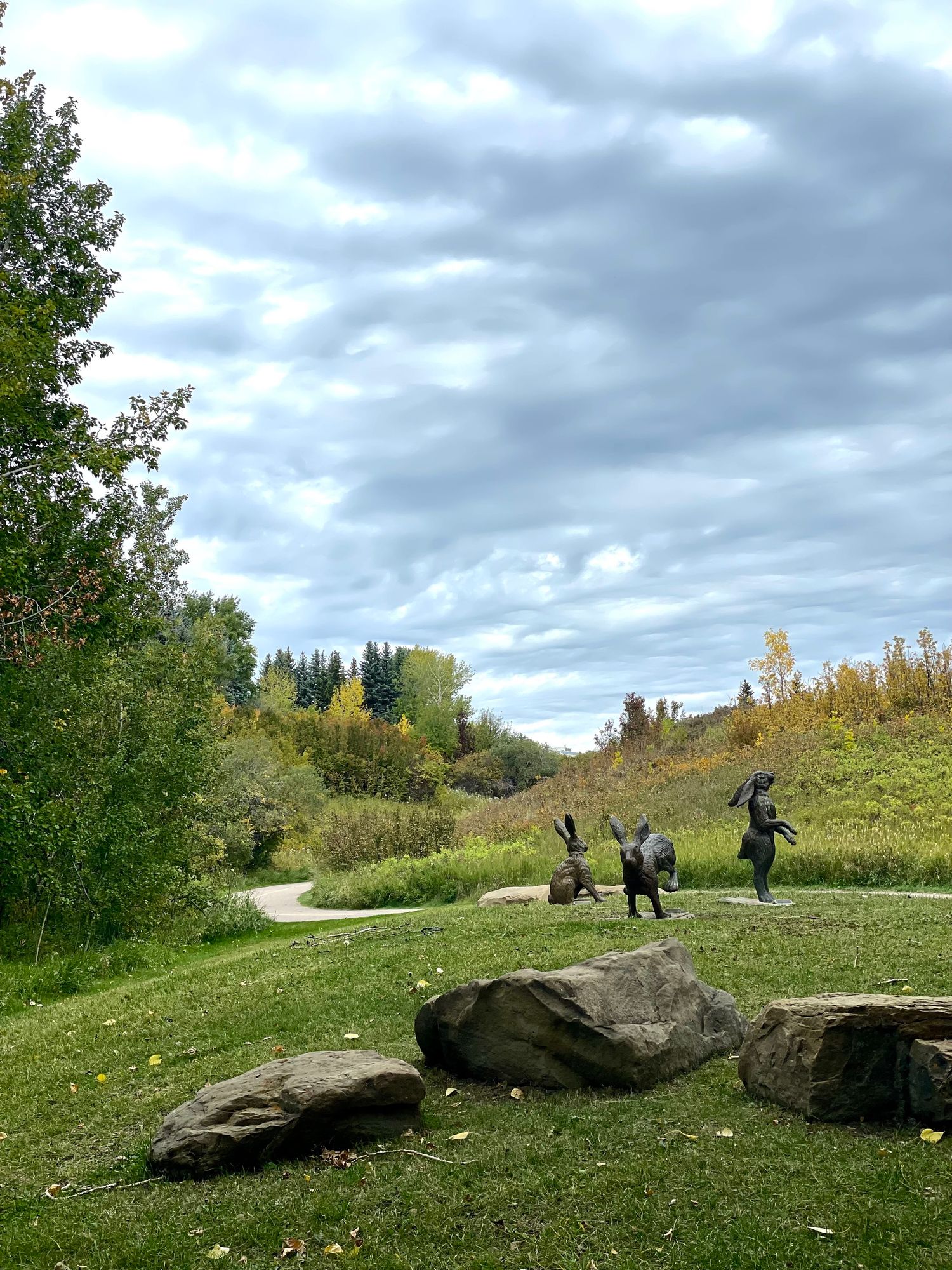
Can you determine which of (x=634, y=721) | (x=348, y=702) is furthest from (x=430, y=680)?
(x=634, y=721)

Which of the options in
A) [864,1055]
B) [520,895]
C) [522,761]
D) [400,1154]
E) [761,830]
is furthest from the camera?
[522,761]

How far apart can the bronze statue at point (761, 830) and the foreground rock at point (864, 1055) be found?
6468 mm

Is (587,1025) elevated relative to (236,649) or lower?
lower

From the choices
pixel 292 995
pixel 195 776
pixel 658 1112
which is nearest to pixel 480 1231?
pixel 658 1112

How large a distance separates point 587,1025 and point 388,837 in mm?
19872

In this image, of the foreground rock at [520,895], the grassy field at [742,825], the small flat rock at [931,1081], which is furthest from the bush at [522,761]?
the small flat rock at [931,1081]

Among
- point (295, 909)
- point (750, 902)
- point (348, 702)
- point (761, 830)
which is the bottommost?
point (295, 909)

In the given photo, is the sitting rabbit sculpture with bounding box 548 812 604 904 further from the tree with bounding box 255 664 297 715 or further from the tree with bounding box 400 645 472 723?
the tree with bounding box 400 645 472 723

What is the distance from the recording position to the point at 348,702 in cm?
6288

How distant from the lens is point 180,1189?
14.9 feet

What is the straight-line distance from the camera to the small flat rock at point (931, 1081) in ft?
14.1

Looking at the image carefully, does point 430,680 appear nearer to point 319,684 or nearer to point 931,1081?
point 319,684

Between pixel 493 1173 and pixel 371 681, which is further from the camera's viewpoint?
pixel 371 681

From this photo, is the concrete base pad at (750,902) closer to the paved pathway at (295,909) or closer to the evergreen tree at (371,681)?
the paved pathway at (295,909)
